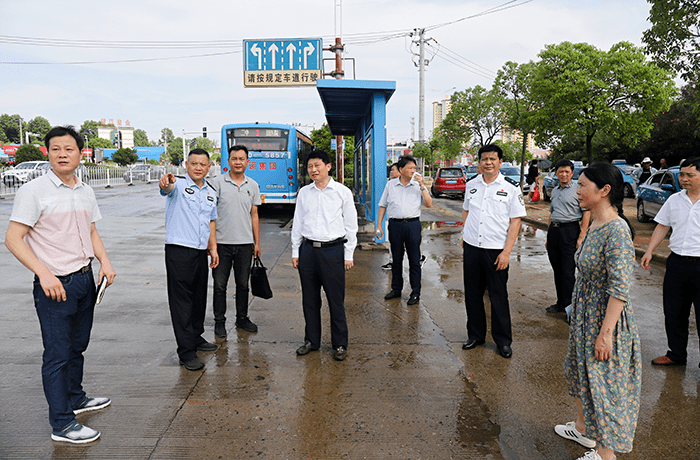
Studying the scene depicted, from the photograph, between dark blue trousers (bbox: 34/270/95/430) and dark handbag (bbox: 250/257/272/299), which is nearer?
dark blue trousers (bbox: 34/270/95/430)

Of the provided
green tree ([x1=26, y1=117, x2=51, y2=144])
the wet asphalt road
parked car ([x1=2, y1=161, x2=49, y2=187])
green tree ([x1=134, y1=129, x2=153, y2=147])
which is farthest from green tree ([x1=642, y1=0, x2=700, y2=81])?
green tree ([x1=134, y1=129, x2=153, y2=147])

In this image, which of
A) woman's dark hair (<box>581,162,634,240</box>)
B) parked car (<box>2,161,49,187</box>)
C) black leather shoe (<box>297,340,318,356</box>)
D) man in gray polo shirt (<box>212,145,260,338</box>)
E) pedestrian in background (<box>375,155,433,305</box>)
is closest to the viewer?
woman's dark hair (<box>581,162,634,240</box>)

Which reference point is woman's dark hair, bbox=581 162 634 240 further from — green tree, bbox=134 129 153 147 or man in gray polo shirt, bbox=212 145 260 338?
green tree, bbox=134 129 153 147

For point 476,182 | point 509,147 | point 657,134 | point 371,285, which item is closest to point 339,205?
point 476,182

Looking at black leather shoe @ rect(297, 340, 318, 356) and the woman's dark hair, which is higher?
the woman's dark hair

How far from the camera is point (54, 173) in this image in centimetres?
310

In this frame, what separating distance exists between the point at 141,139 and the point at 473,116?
144m

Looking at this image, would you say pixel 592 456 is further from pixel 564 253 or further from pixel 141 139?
pixel 141 139

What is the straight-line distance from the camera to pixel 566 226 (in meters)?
5.82

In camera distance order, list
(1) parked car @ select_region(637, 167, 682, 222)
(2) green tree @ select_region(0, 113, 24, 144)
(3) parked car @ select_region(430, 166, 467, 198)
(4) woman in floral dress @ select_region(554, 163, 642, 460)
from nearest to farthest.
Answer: (4) woman in floral dress @ select_region(554, 163, 642, 460)
(1) parked car @ select_region(637, 167, 682, 222)
(3) parked car @ select_region(430, 166, 467, 198)
(2) green tree @ select_region(0, 113, 24, 144)

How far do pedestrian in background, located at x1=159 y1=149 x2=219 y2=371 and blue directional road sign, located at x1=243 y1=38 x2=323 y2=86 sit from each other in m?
16.6

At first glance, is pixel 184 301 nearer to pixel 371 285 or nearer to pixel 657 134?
pixel 371 285

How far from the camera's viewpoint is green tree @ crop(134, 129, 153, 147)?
15488cm

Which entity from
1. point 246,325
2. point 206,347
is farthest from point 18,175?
point 206,347
